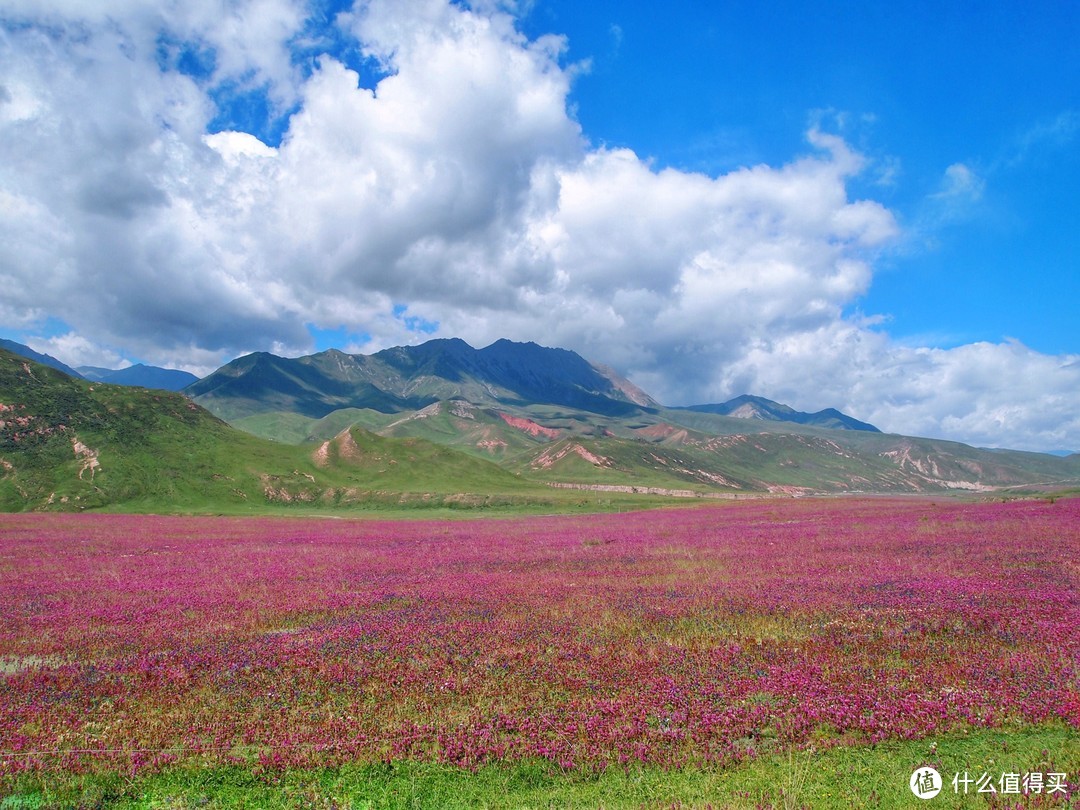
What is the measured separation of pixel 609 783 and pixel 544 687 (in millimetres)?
3516

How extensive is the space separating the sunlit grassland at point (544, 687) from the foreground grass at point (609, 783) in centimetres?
5

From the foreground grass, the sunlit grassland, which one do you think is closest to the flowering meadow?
the sunlit grassland

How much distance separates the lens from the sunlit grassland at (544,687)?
324 inches

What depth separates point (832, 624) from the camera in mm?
15336

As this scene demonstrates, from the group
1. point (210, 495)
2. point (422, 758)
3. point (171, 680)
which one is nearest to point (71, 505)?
point (210, 495)

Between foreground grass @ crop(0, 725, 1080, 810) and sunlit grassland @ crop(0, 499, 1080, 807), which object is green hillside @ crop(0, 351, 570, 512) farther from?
foreground grass @ crop(0, 725, 1080, 810)

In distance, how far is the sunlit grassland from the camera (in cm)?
822

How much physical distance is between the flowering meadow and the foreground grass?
11.1 inches

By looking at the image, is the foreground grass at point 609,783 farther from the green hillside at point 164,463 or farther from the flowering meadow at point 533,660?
the green hillside at point 164,463

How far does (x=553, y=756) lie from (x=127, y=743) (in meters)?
7.15

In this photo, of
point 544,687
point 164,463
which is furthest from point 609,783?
point 164,463

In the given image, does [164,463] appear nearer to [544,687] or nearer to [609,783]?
[544,687]

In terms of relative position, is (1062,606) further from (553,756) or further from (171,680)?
(171,680)

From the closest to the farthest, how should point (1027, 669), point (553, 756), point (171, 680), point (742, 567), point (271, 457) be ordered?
point (553, 756) < point (1027, 669) < point (171, 680) < point (742, 567) < point (271, 457)
